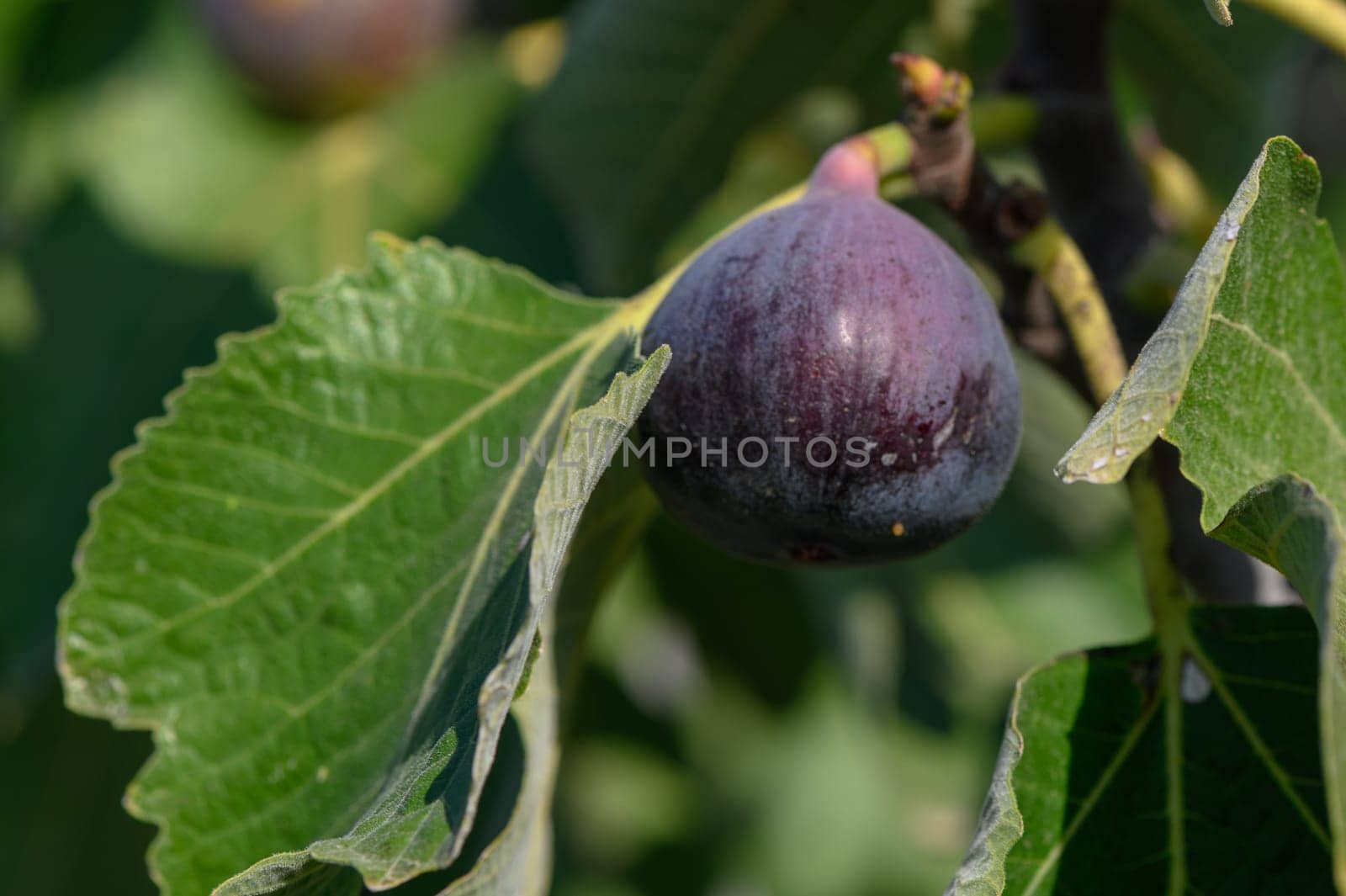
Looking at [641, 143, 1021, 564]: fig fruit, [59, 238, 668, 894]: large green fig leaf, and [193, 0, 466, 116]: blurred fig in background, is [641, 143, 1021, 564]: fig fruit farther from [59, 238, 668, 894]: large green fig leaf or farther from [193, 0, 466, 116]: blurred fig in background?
[193, 0, 466, 116]: blurred fig in background

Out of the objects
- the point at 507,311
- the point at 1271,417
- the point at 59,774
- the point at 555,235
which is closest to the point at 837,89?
the point at 555,235

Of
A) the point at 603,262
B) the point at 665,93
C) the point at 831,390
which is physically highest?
the point at 831,390

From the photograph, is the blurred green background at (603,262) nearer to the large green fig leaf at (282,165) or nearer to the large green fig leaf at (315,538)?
the large green fig leaf at (282,165)

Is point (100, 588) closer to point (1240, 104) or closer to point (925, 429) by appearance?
point (925, 429)

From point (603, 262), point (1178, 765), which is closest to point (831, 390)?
point (1178, 765)

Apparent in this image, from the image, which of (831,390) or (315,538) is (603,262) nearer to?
(315,538)

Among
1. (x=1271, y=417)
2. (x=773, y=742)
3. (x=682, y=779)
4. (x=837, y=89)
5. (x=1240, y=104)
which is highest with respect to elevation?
(x=1271, y=417)

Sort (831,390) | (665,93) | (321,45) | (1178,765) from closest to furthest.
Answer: (831,390)
(1178,765)
(665,93)
(321,45)
